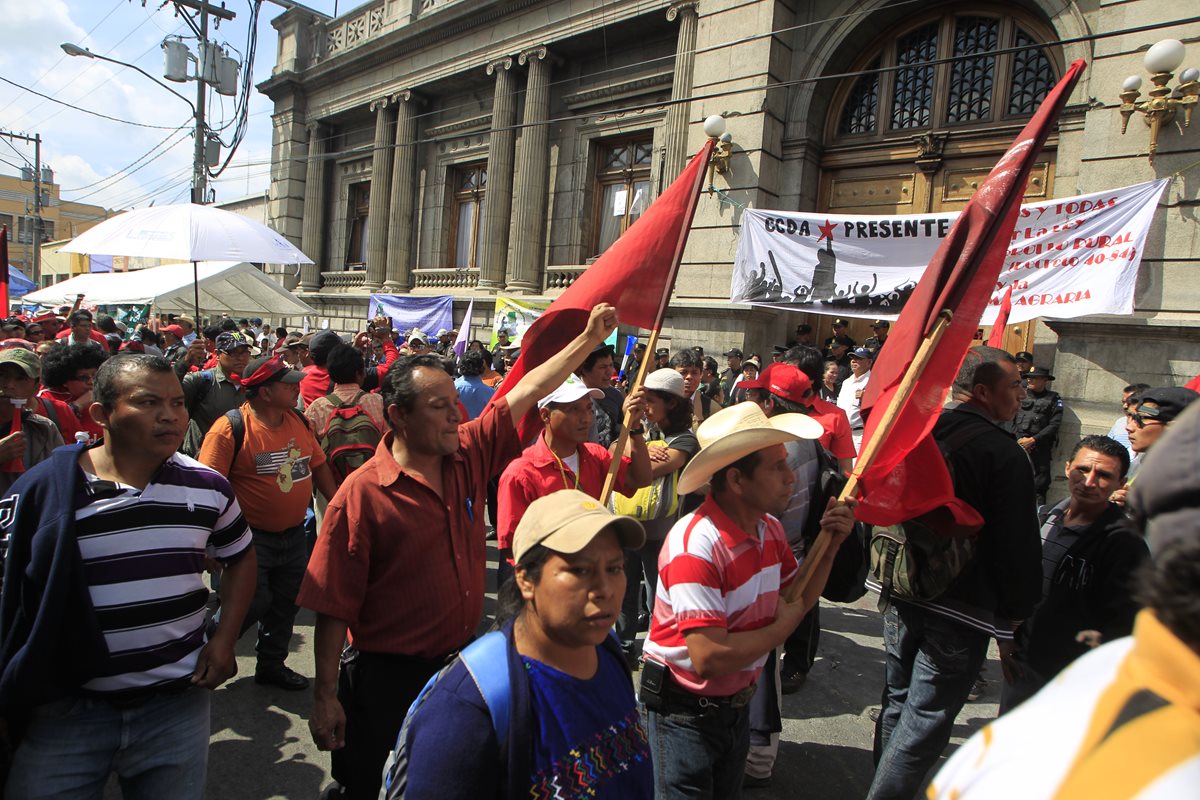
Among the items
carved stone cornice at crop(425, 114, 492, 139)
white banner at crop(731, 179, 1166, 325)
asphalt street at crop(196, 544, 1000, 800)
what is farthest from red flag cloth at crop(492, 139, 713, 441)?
carved stone cornice at crop(425, 114, 492, 139)

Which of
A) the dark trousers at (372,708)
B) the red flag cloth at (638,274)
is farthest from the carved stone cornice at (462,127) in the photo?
the dark trousers at (372,708)

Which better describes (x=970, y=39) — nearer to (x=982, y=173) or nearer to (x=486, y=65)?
(x=982, y=173)

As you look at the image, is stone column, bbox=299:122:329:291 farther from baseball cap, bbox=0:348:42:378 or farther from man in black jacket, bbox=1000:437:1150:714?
man in black jacket, bbox=1000:437:1150:714

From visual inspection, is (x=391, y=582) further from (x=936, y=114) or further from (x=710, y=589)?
(x=936, y=114)

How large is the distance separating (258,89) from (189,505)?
23059 millimetres

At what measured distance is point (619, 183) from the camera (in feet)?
44.9

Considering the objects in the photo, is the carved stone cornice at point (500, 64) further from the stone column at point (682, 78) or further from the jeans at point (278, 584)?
the jeans at point (278, 584)

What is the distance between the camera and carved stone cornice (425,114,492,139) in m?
15.7

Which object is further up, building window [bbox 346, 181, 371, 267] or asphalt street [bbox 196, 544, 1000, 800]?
building window [bbox 346, 181, 371, 267]

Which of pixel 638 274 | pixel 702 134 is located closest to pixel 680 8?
pixel 702 134

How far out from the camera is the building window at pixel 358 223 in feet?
65.1

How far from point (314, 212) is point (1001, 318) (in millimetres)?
19258

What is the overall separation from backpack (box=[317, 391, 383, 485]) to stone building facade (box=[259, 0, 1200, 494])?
6.24 meters

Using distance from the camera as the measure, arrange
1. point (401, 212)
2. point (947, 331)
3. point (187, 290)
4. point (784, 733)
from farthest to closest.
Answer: point (401, 212) < point (187, 290) < point (784, 733) < point (947, 331)
